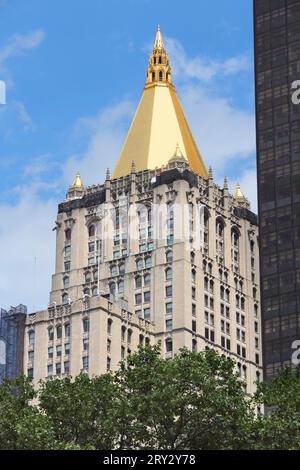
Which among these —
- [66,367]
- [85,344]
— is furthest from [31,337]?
[85,344]

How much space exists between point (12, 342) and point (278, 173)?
56.7 meters

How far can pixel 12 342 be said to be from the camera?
19200 cm

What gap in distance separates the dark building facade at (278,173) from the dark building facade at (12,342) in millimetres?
53167

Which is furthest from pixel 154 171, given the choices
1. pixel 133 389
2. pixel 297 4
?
pixel 133 389

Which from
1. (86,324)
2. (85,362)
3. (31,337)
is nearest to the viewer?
(85,362)

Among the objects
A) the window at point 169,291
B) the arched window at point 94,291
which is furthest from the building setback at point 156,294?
the arched window at point 94,291

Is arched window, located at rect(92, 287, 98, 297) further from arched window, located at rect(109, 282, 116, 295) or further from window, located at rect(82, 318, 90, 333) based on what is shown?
window, located at rect(82, 318, 90, 333)

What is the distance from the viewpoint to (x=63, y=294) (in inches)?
7830

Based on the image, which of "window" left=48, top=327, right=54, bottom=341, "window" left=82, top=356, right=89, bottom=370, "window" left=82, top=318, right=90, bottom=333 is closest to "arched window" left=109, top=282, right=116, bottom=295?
"window" left=48, top=327, right=54, bottom=341

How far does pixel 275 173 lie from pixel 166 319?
4290cm

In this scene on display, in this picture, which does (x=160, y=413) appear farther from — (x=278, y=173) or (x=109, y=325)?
(x=109, y=325)

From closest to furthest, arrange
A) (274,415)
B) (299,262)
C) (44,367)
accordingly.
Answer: (274,415), (299,262), (44,367)

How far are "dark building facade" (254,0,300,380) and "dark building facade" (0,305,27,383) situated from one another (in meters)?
53.2

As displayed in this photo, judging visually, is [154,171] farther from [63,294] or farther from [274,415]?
[274,415]
